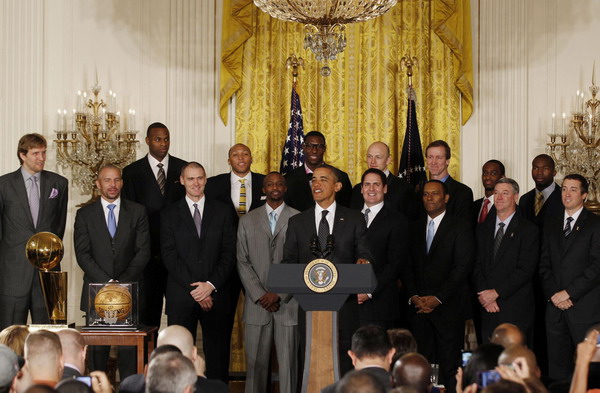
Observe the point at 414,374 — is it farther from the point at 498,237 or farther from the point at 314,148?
the point at 314,148

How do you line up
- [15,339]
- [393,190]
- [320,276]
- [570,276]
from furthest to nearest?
[393,190], [570,276], [320,276], [15,339]

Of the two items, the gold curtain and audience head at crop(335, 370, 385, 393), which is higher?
the gold curtain

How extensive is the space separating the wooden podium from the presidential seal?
0.9 inches

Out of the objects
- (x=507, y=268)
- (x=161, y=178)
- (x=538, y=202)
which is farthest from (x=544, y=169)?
(x=161, y=178)

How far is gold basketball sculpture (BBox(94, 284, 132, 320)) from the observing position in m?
6.51

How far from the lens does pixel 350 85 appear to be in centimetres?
946

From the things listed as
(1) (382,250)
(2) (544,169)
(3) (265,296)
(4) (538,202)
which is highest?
(2) (544,169)

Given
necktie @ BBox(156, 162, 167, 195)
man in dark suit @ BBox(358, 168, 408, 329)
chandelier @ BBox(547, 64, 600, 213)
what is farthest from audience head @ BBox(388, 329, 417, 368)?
chandelier @ BBox(547, 64, 600, 213)

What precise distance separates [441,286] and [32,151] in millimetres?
3230

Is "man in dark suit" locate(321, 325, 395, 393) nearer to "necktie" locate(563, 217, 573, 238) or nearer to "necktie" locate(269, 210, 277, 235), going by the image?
"necktie" locate(269, 210, 277, 235)

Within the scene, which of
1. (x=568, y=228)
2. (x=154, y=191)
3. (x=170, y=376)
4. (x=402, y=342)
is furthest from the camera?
(x=154, y=191)

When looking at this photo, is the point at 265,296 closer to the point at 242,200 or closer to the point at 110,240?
the point at 242,200

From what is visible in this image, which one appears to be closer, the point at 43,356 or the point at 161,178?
the point at 43,356

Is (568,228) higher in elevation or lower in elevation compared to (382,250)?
higher
